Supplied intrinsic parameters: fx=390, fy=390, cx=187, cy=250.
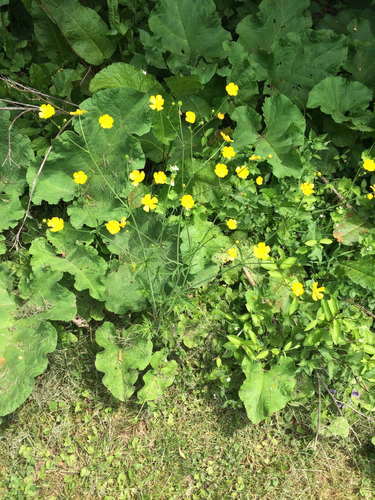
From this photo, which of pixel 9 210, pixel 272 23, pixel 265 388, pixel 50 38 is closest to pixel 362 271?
pixel 265 388

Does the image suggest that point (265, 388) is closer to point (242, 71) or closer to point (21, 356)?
point (21, 356)

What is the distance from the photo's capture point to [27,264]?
2.68 metres

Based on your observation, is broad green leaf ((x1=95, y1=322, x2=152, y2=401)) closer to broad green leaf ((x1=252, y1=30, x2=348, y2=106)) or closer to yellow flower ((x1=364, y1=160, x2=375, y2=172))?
yellow flower ((x1=364, y1=160, x2=375, y2=172))

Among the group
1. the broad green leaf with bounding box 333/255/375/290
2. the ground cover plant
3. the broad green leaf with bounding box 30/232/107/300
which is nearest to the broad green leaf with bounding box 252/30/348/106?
the ground cover plant

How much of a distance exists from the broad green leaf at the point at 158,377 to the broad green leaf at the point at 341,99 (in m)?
1.93

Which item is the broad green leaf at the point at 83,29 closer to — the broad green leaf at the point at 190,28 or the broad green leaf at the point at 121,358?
the broad green leaf at the point at 190,28

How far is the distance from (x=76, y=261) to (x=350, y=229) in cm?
187

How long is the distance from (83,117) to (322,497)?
2851mm

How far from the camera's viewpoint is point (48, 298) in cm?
246

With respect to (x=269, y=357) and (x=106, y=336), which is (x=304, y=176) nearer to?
(x=269, y=357)

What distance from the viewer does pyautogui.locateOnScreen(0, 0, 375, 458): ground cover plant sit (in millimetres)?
2438

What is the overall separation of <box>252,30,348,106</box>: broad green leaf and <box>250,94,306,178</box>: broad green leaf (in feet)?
0.70

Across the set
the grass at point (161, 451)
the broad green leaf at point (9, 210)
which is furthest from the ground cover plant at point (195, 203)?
the grass at point (161, 451)

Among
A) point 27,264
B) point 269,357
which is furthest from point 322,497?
point 27,264
